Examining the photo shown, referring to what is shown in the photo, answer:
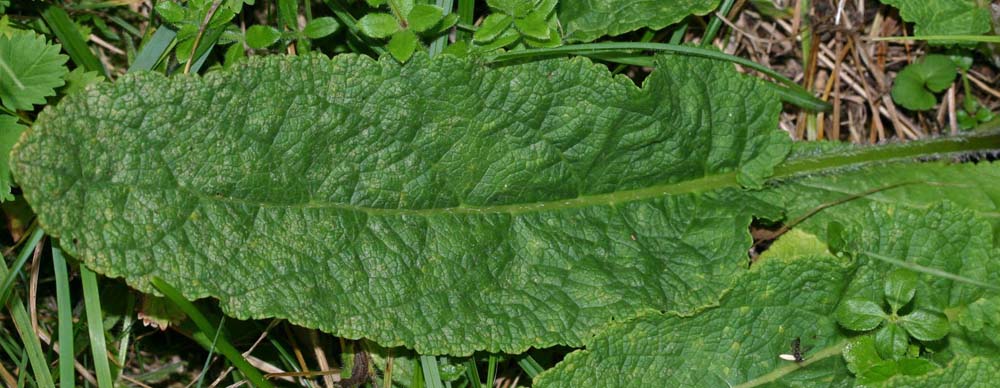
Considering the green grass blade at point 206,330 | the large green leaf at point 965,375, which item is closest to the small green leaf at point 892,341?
the large green leaf at point 965,375

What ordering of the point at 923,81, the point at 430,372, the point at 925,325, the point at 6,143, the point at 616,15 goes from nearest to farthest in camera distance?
1. the point at 6,143
2. the point at 925,325
3. the point at 430,372
4. the point at 616,15
5. the point at 923,81

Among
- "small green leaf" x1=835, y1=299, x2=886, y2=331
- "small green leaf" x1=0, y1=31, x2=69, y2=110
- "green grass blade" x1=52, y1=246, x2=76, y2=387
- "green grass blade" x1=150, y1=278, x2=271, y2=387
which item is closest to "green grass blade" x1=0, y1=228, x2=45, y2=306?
"green grass blade" x1=52, y1=246, x2=76, y2=387

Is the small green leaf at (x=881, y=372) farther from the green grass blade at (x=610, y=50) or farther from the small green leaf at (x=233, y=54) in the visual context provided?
the small green leaf at (x=233, y=54)

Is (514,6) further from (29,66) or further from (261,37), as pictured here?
(29,66)

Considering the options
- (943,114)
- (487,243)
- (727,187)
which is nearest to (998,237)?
(943,114)

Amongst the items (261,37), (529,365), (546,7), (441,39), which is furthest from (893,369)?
(261,37)

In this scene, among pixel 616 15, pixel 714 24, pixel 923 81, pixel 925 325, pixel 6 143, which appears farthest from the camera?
pixel 923 81
